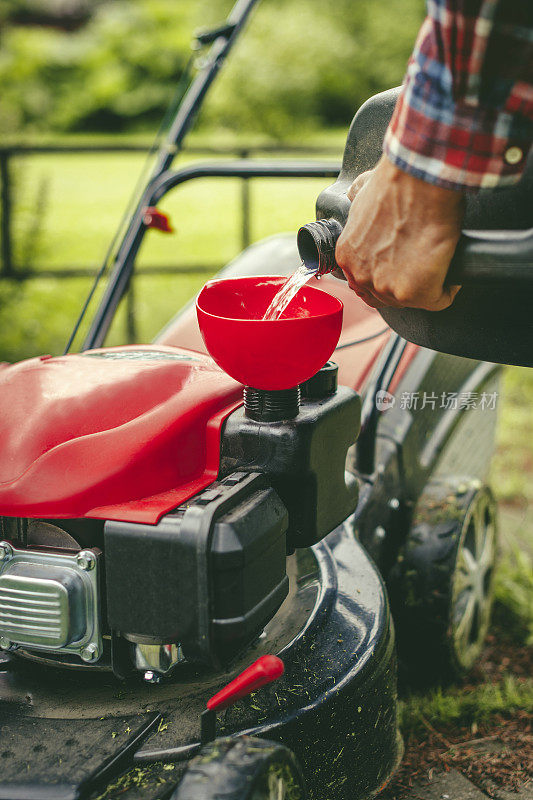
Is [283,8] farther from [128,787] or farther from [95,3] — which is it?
[128,787]

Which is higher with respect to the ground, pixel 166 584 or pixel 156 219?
pixel 156 219

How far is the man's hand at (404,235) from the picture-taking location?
3.40ft

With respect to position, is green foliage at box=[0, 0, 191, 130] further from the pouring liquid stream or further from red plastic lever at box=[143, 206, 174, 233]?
the pouring liquid stream

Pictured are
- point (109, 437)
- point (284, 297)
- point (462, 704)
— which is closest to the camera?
point (109, 437)

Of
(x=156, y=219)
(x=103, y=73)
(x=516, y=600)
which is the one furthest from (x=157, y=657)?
(x=103, y=73)

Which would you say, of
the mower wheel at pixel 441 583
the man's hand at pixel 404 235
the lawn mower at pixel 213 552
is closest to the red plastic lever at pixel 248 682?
the lawn mower at pixel 213 552

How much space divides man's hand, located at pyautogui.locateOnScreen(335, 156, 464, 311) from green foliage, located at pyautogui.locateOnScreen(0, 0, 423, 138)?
14.3 metres

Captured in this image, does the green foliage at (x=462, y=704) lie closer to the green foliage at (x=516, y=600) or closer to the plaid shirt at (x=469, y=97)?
the green foliage at (x=516, y=600)

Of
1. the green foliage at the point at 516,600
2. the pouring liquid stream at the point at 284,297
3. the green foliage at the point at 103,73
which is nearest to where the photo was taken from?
the pouring liquid stream at the point at 284,297

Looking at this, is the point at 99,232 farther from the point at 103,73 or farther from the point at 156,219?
the point at 103,73

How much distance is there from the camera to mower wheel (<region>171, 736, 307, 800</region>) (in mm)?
997

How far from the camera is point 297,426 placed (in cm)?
119

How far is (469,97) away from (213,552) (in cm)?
61

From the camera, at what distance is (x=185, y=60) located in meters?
17.7
